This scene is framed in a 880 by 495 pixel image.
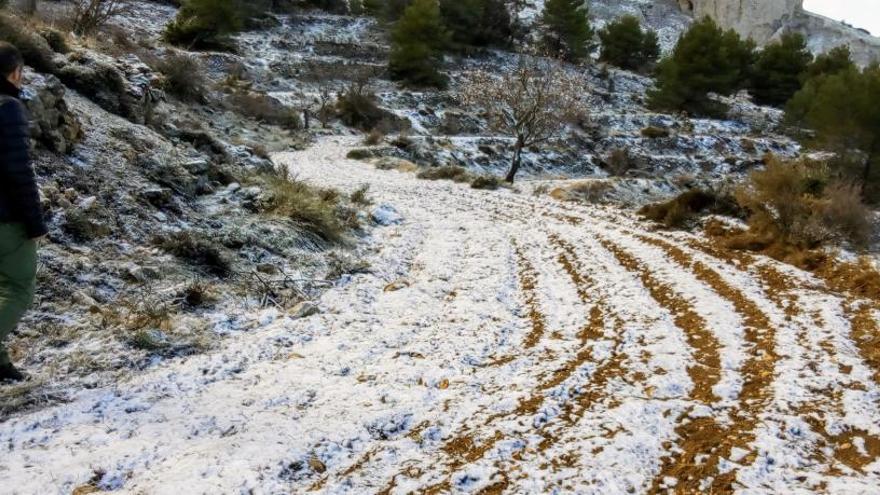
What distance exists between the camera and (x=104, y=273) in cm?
569

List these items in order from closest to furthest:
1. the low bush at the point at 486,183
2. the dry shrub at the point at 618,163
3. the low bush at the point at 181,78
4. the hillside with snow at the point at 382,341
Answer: the hillside with snow at the point at 382,341, the low bush at the point at 181,78, the low bush at the point at 486,183, the dry shrub at the point at 618,163

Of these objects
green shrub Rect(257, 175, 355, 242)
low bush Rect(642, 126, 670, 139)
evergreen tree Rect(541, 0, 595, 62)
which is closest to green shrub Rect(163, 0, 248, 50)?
evergreen tree Rect(541, 0, 595, 62)

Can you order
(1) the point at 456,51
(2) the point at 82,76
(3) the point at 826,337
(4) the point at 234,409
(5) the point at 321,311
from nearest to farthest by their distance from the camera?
(4) the point at 234,409, (3) the point at 826,337, (5) the point at 321,311, (2) the point at 82,76, (1) the point at 456,51

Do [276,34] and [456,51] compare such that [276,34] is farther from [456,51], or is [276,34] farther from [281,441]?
[281,441]

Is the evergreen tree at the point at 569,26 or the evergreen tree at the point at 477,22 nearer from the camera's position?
the evergreen tree at the point at 477,22

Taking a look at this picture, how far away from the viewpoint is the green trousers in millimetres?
3564

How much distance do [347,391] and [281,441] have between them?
0.81 meters

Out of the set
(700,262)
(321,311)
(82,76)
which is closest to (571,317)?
(321,311)

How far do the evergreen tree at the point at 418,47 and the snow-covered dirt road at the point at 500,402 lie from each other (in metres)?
31.8

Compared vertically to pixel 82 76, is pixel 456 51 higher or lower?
higher

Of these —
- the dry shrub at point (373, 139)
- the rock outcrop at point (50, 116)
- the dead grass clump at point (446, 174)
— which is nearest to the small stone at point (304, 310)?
the rock outcrop at point (50, 116)

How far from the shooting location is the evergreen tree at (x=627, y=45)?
50.4 metres

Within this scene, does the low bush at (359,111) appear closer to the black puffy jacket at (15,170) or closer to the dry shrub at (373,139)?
the dry shrub at (373,139)

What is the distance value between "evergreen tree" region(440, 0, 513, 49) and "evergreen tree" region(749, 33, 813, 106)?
20530mm
